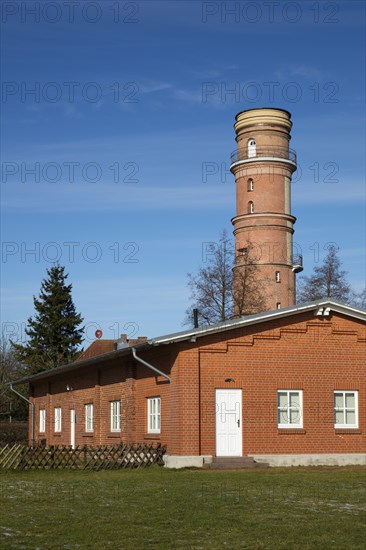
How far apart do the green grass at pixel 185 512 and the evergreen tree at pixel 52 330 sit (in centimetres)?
5196

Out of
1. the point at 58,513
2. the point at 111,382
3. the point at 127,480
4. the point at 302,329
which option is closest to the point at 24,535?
the point at 58,513

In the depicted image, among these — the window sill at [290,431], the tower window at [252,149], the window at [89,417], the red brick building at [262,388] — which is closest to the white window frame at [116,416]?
the red brick building at [262,388]

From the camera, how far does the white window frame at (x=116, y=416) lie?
3022 centimetres

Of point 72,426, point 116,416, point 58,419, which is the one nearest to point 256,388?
point 116,416

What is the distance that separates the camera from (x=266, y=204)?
57.3m

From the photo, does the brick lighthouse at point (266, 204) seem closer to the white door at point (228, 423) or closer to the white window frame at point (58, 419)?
the white window frame at point (58, 419)

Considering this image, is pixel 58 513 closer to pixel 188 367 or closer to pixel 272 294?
pixel 188 367

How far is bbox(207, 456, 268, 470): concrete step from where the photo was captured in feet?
78.6

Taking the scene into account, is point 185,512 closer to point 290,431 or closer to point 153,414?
point 290,431

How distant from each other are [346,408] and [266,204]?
32156 millimetres

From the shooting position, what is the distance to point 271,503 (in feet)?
→ 48.4

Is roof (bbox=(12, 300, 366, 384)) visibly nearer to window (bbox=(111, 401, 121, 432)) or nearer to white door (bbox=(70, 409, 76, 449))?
window (bbox=(111, 401, 121, 432))

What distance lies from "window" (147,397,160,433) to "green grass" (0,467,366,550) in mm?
5741

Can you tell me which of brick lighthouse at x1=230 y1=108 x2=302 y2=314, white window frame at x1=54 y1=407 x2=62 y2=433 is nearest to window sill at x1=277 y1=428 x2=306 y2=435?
white window frame at x1=54 y1=407 x2=62 y2=433
